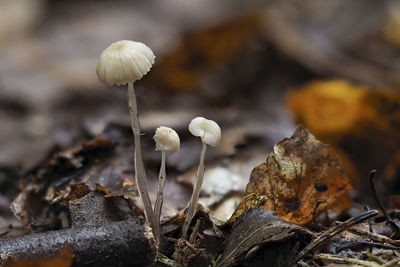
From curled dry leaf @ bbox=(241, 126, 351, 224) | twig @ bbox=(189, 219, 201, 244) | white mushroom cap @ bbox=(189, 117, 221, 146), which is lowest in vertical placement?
twig @ bbox=(189, 219, 201, 244)

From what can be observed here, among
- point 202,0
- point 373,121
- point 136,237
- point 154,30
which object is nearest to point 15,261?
point 136,237

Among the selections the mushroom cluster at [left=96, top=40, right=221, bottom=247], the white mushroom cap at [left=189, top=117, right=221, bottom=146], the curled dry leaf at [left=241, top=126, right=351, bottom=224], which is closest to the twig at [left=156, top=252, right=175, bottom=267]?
the mushroom cluster at [left=96, top=40, right=221, bottom=247]

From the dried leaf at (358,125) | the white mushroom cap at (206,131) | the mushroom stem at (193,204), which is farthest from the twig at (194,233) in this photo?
the dried leaf at (358,125)

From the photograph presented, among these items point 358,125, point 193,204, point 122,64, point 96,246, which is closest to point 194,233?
point 193,204

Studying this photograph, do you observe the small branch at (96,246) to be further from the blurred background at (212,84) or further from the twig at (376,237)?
the twig at (376,237)

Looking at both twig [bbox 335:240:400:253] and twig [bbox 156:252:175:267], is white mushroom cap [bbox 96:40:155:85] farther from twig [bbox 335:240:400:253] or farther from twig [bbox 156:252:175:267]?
twig [bbox 335:240:400:253]
